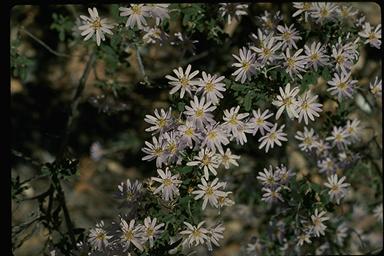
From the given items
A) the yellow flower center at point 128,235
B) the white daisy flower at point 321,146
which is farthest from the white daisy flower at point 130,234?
the white daisy flower at point 321,146

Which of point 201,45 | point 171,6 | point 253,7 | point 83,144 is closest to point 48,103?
point 83,144

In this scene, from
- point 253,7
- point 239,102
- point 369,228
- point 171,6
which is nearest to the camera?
point 239,102

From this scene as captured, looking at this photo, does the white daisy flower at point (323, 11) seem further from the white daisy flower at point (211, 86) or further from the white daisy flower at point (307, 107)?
the white daisy flower at point (211, 86)

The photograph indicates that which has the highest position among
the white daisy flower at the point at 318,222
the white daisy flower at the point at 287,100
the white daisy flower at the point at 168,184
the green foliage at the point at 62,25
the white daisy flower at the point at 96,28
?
the white daisy flower at the point at 96,28

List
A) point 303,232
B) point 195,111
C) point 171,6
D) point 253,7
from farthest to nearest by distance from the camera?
point 253,7, point 303,232, point 171,6, point 195,111

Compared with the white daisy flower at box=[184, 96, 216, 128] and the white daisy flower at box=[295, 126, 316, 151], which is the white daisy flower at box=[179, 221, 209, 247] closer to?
the white daisy flower at box=[184, 96, 216, 128]

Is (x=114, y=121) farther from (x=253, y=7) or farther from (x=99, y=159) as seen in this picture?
(x=253, y=7)

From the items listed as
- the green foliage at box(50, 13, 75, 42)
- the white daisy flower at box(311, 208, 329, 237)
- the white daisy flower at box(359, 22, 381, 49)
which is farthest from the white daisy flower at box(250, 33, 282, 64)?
the green foliage at box(50, 13, 75, 42)


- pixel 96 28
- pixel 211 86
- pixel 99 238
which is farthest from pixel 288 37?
pixel 99 238
